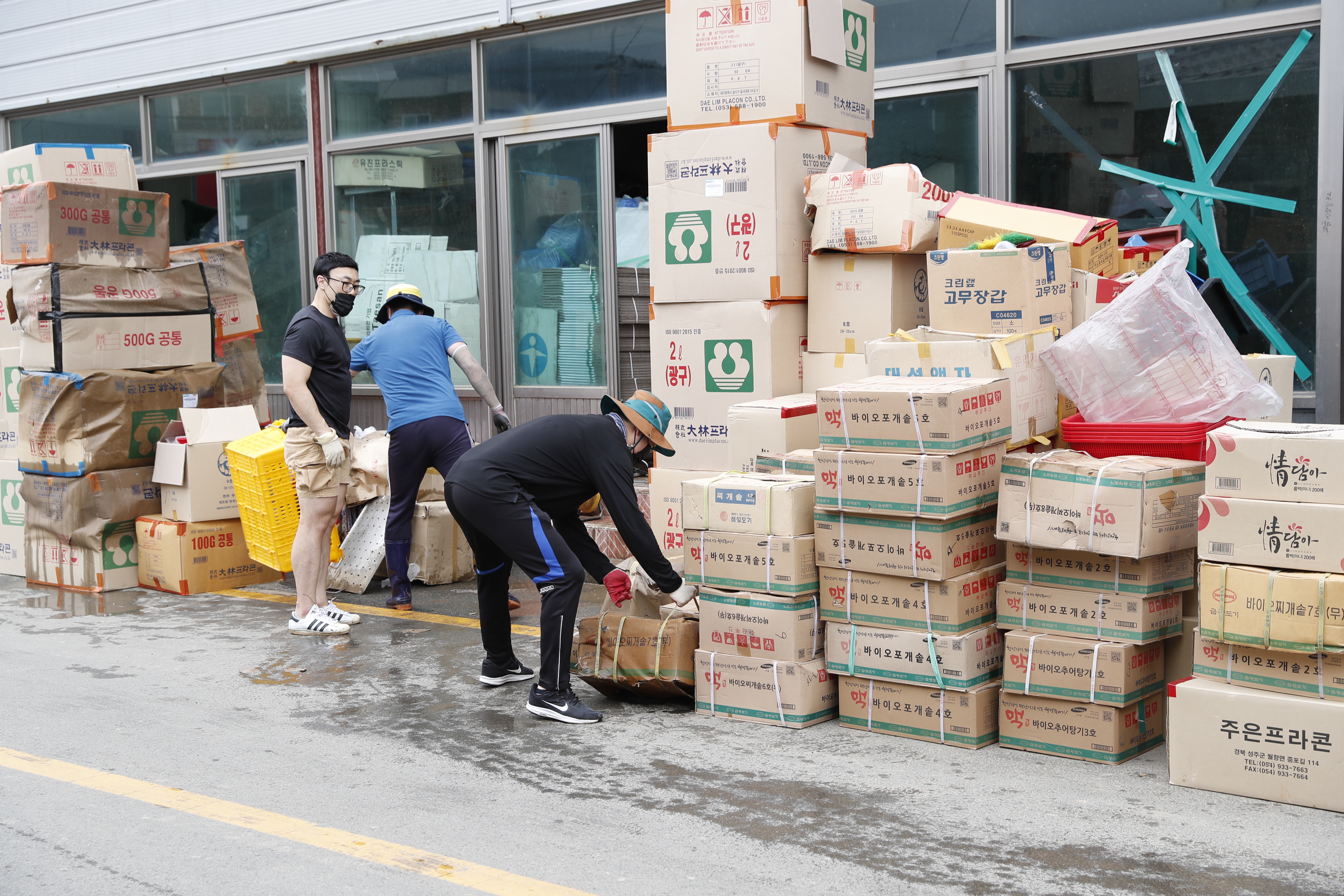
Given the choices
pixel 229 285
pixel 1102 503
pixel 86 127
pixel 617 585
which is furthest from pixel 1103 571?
pixel 86 127

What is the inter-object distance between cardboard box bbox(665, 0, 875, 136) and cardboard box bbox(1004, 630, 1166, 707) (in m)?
3.18

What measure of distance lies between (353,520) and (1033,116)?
5296 mm

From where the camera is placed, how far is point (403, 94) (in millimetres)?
10727

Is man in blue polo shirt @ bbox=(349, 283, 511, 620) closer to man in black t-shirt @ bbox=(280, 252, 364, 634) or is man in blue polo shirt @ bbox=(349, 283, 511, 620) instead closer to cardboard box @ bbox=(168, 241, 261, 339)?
man in black t-shirt @ bbox=(280, 252, 364, 634)

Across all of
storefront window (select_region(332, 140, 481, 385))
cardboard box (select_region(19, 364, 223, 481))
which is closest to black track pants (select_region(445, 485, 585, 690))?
cardboard box (select_region(19, 364, 223, 481))

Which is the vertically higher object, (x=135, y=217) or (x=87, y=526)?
(x=135, y=217)

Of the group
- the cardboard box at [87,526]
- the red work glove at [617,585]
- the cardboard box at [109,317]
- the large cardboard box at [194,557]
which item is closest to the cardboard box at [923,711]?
the red work glove at [617,585]

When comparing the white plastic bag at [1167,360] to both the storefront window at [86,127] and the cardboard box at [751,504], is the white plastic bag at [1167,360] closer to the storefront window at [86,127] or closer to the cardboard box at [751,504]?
the cardboard box at [751,504]

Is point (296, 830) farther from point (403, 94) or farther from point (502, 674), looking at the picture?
point (403, 94)

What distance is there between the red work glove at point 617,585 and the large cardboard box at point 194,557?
365 cm

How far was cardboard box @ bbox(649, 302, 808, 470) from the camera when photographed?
22.5 ft

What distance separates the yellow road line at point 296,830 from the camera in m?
3.81

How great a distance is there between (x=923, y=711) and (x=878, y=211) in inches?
104

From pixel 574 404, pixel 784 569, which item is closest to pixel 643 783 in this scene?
pixel 784 569
